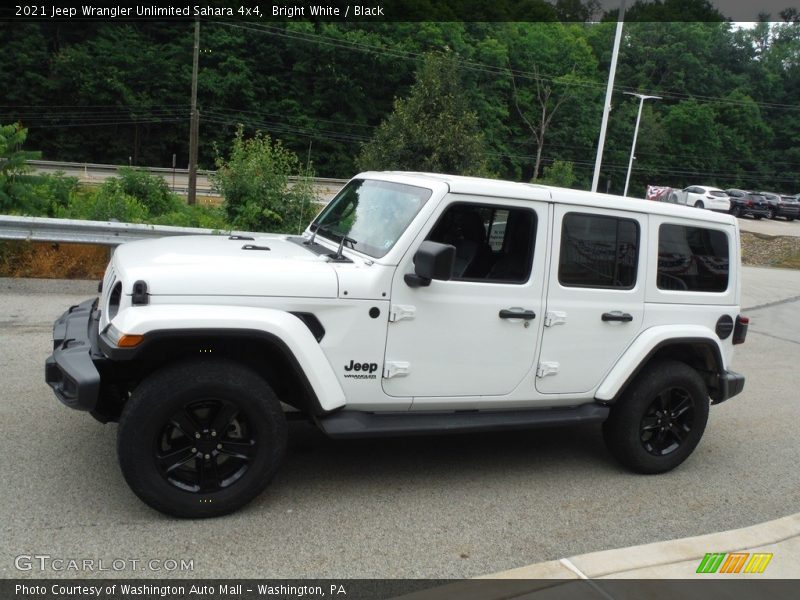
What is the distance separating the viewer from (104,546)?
3.60 m

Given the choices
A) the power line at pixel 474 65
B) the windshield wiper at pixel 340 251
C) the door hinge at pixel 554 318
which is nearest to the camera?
the windshield wiper at pixel 340 251

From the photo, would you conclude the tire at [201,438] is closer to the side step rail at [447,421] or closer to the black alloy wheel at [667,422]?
the side step rail at [447,421]

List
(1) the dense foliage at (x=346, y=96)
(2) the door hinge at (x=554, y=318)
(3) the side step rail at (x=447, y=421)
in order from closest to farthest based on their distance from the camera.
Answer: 1. (3) the side step rail at (x=447, y=421)
2. (2) the door hinge at (x=554, y=318)
3. (1) the dense foliage at (x=346, y=96)

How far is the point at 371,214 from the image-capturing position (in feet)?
15.6

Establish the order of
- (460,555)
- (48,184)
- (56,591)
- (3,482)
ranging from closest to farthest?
(56,591), (460,555), (3,482), (48,184)

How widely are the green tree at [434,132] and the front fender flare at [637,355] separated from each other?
1077cm

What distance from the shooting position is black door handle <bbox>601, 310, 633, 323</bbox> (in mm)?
4867

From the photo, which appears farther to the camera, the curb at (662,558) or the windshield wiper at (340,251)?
the windshield wiper at (340,251)

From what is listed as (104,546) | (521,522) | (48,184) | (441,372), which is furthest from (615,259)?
(48,184)

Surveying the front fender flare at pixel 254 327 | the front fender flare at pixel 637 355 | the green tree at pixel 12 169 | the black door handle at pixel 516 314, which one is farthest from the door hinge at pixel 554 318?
the green tree at pixel 12 169

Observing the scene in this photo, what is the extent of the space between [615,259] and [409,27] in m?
63.0

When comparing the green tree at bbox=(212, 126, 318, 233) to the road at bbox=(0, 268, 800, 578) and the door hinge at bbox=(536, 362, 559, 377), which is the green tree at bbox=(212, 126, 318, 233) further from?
the door hinge at bbox=(536, 362, 559, 377)

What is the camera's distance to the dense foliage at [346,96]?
2297 inches

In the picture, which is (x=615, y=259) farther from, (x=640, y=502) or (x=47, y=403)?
(x=47, y=403)
